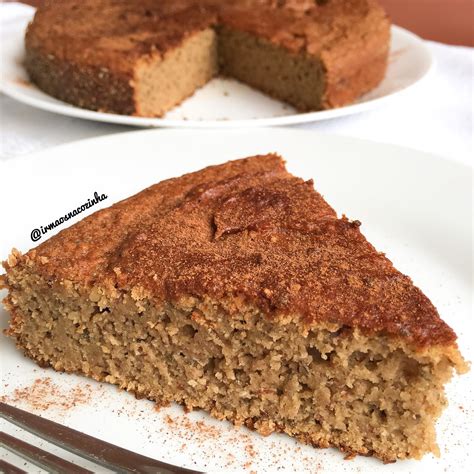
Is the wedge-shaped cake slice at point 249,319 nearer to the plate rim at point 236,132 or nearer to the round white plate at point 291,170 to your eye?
the round white plate at point 291,170

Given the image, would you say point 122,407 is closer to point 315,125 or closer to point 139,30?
point 315,125

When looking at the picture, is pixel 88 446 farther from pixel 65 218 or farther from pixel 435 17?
pixel 435 17

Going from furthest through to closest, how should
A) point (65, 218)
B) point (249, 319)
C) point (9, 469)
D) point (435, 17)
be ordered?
point (435, 17), point (65, 218), point (249, 319), point (9, 469)

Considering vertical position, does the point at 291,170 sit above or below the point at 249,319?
below

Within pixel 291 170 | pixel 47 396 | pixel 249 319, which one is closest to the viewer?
pixel 249 319

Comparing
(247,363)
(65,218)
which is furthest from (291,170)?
(247,363)

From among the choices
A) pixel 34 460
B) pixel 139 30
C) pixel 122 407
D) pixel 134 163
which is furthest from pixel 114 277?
pixel 139 30

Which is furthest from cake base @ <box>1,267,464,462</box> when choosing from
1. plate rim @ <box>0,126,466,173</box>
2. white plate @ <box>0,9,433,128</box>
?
white plate @ <box>0,9,433,128</box>

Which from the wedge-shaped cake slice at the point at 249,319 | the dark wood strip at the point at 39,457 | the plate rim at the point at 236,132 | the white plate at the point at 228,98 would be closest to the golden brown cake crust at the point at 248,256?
the wedge-shaped cake slice at the point at 249,319
